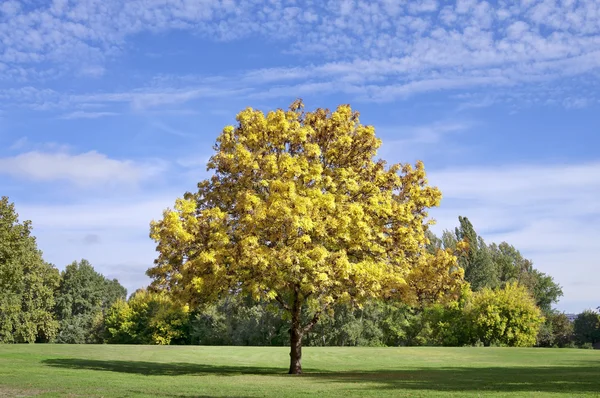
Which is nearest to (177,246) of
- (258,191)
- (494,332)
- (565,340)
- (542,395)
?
(258,191)

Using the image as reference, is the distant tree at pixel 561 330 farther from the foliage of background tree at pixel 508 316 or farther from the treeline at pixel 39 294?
the treeline at pixel 39 294

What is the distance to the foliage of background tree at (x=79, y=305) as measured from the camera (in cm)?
10394

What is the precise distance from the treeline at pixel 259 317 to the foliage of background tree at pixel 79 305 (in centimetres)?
18

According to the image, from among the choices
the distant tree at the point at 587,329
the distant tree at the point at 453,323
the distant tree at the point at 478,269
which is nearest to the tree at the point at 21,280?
the distant tree at the point at 453,323

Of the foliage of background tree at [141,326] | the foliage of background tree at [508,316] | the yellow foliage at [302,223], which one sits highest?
the yellow foliage at [302,223]

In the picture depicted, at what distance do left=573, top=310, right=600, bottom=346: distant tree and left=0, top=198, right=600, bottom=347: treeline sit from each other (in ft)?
0.56

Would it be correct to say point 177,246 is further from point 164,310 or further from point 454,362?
point 454,362

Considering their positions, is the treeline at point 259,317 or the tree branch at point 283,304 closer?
the tree branch at point 283,304

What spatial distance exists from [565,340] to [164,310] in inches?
3341

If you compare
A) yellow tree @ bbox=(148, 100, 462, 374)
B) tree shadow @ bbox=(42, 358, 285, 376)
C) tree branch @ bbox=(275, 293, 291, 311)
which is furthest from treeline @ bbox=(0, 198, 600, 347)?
yellow tree @ bbox=(148, 100, 462, 374)

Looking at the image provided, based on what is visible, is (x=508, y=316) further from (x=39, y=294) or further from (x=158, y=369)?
(x=39, y=294)

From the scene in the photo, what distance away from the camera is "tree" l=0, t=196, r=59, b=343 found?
51900 millimetres

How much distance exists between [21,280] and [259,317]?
98.5 feet

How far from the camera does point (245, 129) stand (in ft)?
106
